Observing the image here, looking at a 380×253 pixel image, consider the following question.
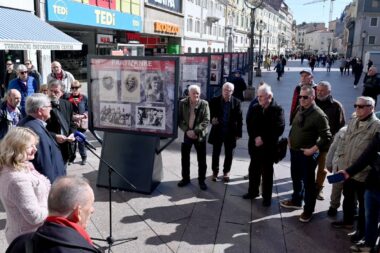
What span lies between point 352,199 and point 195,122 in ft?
8.46

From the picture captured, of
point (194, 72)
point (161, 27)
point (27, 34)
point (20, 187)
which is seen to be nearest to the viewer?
point (20, 187)

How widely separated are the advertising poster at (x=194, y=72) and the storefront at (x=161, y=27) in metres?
16.5

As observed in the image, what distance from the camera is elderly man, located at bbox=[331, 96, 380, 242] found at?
3783 mm

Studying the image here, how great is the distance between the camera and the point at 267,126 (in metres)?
5.01

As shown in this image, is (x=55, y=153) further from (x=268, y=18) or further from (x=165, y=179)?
(x=268, y=18)

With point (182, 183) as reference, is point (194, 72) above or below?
above

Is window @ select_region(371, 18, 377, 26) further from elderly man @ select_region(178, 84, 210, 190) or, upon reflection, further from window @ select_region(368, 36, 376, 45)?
elderly man @ select_region(178, 84, 210, 190)

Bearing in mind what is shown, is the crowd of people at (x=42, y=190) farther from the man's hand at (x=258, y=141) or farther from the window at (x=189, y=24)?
the window at (x=189, y=24)

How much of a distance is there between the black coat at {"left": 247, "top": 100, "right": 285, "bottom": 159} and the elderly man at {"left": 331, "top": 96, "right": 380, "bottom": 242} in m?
1.04

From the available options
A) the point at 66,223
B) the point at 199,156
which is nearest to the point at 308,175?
the point at 199,156

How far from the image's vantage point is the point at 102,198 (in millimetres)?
5297

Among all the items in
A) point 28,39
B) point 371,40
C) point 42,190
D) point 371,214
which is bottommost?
point 371,214

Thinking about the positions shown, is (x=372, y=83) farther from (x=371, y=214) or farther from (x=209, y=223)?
(x=209, y=223)

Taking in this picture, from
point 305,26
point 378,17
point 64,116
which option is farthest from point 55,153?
Result: point 305,26
